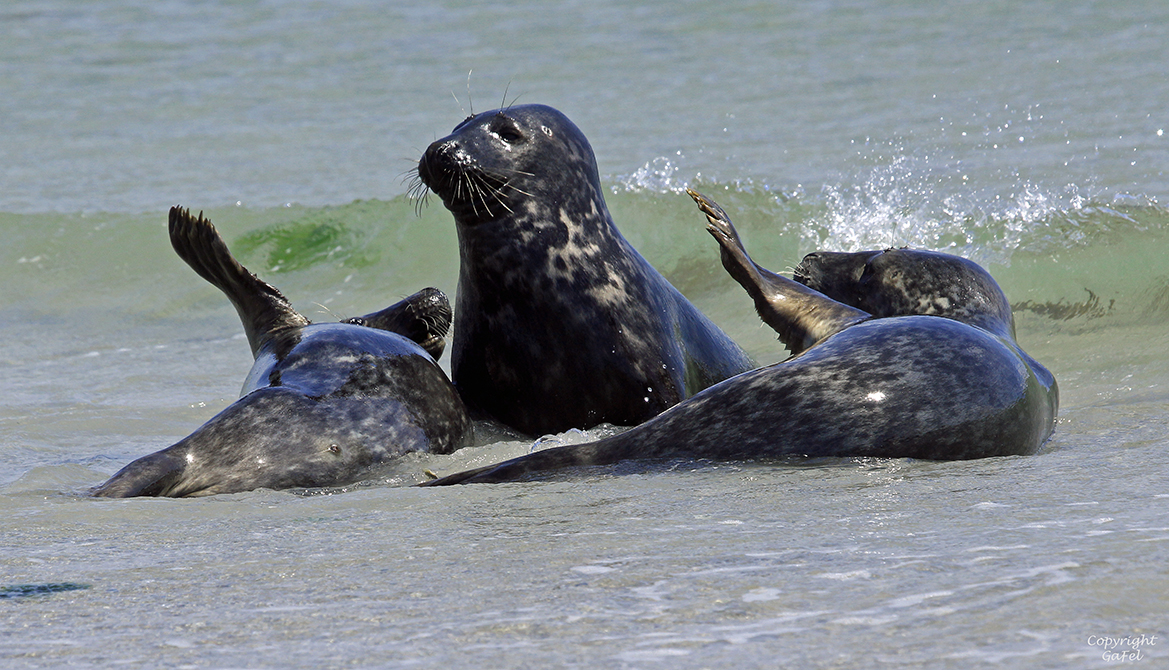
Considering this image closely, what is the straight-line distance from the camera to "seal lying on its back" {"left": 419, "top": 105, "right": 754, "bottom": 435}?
16.3ft

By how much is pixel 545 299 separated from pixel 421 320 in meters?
0.74

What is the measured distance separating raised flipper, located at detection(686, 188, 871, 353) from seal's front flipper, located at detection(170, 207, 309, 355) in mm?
1661

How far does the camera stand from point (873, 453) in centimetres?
371

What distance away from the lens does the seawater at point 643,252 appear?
88.5 inches

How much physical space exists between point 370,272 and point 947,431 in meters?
7.17

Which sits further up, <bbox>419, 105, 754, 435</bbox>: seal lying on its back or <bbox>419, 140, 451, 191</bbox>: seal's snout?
<bbox>419, 140, 451, 191</bbox>: seal's snout

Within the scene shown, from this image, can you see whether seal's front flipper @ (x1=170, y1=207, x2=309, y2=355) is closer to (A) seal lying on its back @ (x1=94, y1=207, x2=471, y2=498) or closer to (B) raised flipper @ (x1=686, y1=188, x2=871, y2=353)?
(A) seal lying on its back @ (x1=94, y1=207, x2=471, y2=498)

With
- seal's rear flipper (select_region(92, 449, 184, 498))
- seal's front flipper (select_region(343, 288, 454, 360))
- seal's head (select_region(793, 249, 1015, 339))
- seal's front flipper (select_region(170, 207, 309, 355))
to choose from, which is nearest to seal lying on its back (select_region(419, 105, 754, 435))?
seal's front flipper (select_region(343, 288, 454, 360))

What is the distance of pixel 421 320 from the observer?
220 inches

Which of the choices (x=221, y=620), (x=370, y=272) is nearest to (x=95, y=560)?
(x=221, y=620)

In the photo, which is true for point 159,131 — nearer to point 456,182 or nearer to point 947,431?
point 456,182

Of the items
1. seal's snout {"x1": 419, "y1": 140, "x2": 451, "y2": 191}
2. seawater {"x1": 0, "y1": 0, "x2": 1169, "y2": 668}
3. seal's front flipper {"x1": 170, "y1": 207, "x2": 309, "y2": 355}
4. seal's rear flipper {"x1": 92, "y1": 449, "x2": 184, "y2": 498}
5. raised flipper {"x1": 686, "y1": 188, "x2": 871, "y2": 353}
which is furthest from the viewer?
seal's front flipper {"x1": 170, "y1": 207, "x2": 309, "y2": 355}

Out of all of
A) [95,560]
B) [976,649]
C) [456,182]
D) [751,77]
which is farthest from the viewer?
[751,77]

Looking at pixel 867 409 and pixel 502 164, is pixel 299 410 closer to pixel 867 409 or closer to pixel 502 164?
pixel 502 164
